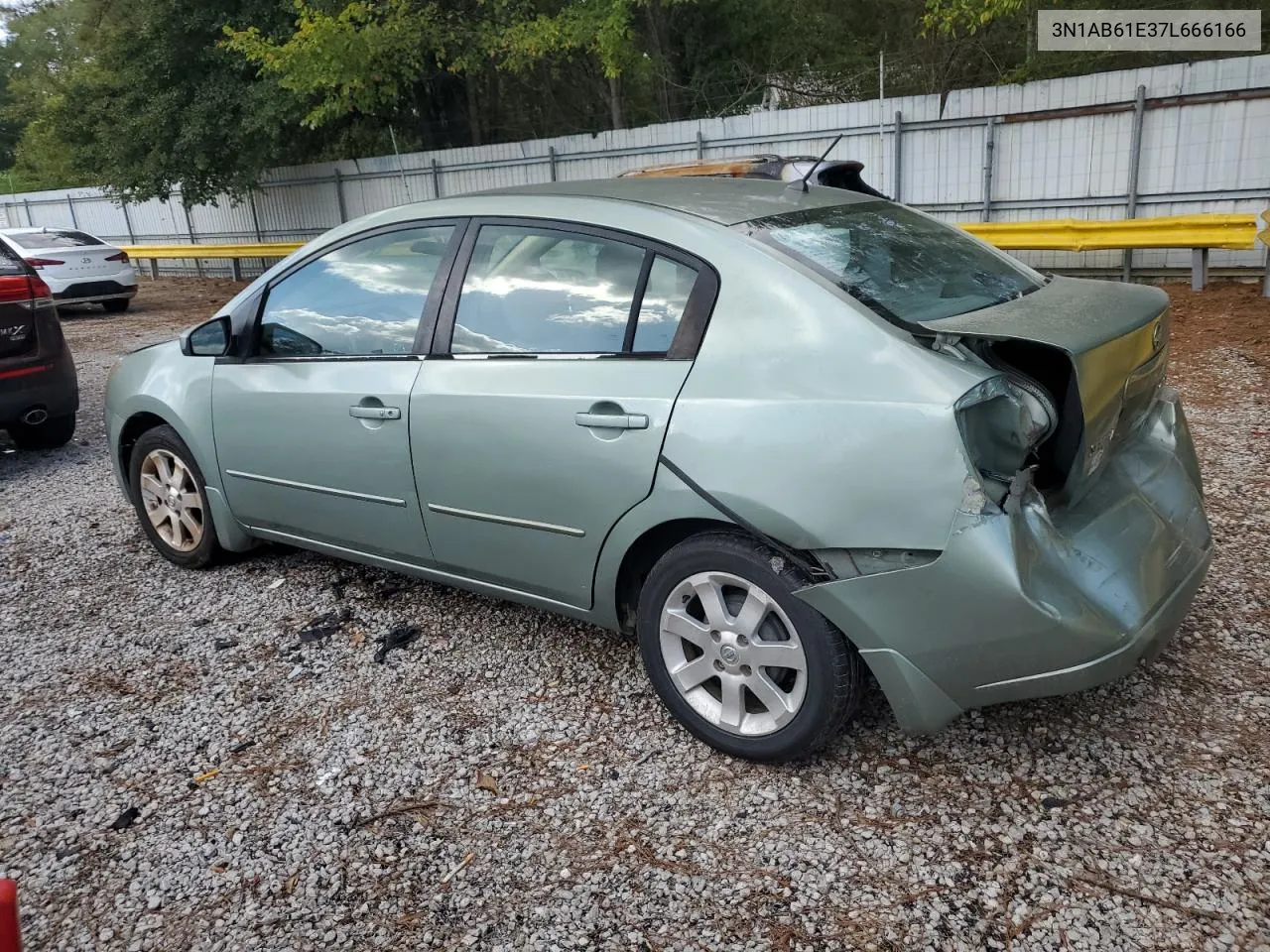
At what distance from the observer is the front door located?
3.57m

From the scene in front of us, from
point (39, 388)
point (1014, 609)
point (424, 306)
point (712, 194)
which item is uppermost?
point (712, 194)

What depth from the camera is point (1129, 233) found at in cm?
1051

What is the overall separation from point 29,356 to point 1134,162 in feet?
37.1

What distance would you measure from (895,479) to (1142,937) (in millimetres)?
1147

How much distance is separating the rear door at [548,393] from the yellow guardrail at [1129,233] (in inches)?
356

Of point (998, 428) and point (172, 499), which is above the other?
point (998, 428)

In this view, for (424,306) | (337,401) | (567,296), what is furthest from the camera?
(337,401)

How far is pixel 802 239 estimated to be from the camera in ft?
9.96

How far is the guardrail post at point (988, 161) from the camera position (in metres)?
12.4

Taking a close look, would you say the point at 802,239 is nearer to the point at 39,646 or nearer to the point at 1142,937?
the point at 1142,937

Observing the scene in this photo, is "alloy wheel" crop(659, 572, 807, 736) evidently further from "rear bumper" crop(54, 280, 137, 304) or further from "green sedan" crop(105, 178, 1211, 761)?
"rear bumper" crop(54, 280, 137, 304)

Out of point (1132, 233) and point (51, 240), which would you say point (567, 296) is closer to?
point (1132, 233)

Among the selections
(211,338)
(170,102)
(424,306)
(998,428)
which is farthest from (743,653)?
(170,102)

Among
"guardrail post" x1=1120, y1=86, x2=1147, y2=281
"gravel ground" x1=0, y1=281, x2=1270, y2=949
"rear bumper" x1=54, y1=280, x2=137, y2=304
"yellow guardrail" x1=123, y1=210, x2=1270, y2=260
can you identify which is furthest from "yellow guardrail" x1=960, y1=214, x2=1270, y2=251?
"rear bumper" x1=54, y1=280, x2=137, y2=304
